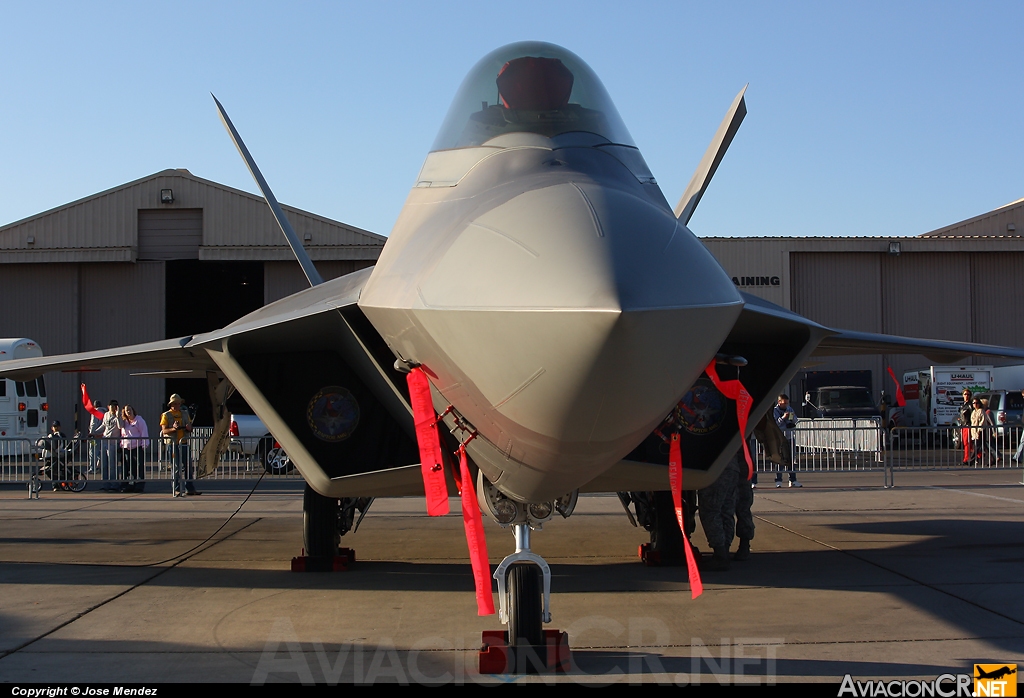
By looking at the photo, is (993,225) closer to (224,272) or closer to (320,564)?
(224,272)

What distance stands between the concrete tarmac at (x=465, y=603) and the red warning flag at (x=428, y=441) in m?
0.92

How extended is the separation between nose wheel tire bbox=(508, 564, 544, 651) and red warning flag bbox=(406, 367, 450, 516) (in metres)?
0.70

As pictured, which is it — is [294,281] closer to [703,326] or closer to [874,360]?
[874,360]

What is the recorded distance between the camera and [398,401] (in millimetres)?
4730

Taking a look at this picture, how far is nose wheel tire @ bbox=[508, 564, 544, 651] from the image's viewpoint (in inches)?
166

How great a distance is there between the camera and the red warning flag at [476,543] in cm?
373

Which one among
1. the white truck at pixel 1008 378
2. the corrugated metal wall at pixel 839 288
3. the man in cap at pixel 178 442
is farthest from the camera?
the corrugated metal wall at pixel 839 288

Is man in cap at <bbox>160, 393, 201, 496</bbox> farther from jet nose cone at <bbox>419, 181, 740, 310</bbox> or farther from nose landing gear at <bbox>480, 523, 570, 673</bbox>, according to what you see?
jet nose cone at <bbox>419, 181, 740, 310</bbox>

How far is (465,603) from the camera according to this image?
584 centimetres

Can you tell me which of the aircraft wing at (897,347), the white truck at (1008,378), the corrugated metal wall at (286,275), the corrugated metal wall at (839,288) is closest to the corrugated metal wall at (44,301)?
the corrugated metal wall at (286,275)

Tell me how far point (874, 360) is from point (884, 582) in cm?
2485

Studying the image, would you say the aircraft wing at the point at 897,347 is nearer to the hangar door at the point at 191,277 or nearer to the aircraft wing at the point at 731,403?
the aircraft wing at the point at 731,403

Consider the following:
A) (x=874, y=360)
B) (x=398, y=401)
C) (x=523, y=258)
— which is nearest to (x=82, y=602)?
(x=398, y=401)

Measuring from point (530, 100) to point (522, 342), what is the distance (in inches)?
78.2
